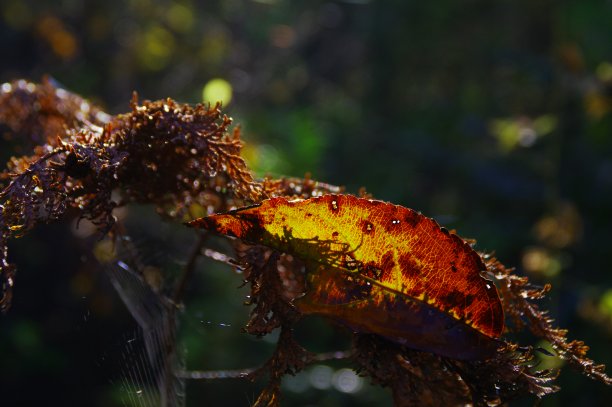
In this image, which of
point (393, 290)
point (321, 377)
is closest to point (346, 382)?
point (321, 377)

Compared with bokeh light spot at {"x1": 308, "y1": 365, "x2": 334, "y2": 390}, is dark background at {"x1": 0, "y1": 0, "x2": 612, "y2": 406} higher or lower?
higher

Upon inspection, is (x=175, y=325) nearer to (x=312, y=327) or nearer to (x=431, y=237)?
(x=431, y=237)


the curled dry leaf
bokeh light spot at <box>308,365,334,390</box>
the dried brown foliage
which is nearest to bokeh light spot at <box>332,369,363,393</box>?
bokeh light spot at <box>308,365,334,390</box>

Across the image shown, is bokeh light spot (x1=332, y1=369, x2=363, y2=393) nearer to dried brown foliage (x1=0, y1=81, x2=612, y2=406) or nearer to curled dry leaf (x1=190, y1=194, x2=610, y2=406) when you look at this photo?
dried brown foliage (x1=0, y1=81, x2=612, y2=406)

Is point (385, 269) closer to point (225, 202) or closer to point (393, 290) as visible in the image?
point (393, 290)

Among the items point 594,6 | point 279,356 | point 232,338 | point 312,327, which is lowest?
point 279,356

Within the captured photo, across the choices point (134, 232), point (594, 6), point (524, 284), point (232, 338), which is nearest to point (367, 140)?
point (594, 6)
